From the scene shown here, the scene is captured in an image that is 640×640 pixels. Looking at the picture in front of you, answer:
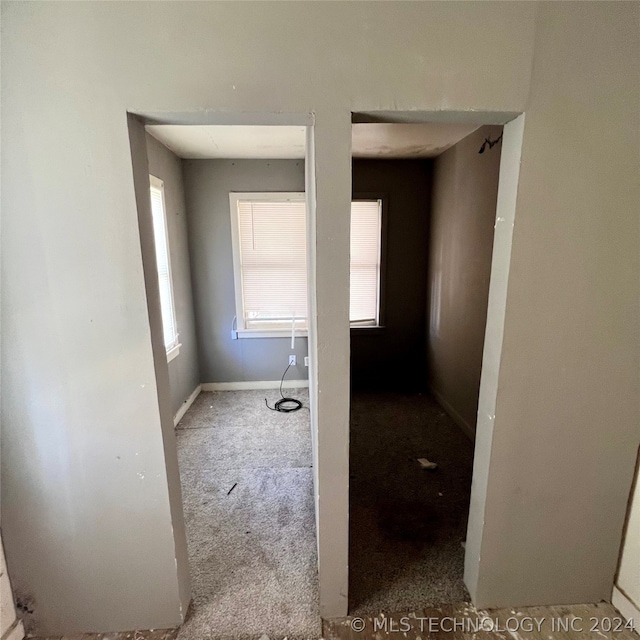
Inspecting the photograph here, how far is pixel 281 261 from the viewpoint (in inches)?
148

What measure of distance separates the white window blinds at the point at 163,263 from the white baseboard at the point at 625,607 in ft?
10.3

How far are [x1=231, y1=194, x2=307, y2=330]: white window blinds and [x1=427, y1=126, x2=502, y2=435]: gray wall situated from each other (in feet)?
4.51

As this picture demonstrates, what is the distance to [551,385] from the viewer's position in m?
1.34

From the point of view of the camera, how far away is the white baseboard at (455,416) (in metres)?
2.93

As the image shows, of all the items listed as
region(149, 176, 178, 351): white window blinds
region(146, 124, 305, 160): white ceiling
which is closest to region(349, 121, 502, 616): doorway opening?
region(146, 124, 305, 160): white ceiling

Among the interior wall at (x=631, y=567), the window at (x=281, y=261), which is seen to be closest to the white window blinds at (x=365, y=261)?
the window at (x=281, y=261)

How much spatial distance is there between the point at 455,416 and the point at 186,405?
257 centimetres

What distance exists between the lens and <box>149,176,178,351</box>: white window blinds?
2.98 m

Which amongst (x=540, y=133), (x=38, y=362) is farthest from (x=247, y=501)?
(x=540, y=133)

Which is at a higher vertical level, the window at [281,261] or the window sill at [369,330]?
the window at [281,261]

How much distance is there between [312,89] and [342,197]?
0.34 m

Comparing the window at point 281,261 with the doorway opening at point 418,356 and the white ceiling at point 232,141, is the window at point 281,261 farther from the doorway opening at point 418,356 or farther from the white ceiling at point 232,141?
the white ceiling at point 232,141

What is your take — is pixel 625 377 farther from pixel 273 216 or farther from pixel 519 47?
pixel 273 216

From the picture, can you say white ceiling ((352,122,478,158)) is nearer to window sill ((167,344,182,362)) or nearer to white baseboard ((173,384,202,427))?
window sill ((167,344,182,362))
